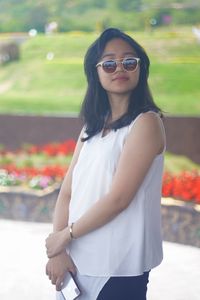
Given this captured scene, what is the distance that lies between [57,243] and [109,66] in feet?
1.50

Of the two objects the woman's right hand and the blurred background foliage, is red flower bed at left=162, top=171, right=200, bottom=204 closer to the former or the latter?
the blurred background foliage

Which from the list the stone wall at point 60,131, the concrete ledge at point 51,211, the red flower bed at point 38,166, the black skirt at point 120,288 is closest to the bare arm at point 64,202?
the black skirt at point 120,288

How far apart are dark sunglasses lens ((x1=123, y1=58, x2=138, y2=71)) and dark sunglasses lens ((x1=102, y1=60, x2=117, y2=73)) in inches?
1.0

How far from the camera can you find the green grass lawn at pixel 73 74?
17.6 ft

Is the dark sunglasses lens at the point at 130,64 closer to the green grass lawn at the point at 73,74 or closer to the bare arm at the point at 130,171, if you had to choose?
the bare arm at the point at 130,171

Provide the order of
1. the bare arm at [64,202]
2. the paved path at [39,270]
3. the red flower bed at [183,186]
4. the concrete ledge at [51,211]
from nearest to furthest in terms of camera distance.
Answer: the bare arm at [64,202] < the paved path at [39,270] < the concrete ledge at [51,211] < the red flower bed at [183,186]

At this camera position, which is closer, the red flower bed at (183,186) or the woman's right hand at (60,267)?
the woman's right hand at (60,267)

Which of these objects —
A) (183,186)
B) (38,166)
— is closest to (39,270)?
(183,186)

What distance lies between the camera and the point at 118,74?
1.54 meters

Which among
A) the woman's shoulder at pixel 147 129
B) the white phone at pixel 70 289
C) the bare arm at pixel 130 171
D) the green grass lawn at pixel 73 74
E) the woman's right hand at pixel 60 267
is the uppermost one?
the woman's shoulder at pixel 147 129

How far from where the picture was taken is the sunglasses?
5.08 ft

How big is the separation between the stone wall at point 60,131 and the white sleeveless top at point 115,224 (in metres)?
3.79

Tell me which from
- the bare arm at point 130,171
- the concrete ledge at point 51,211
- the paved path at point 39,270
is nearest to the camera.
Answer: the bare arm at point 130,171

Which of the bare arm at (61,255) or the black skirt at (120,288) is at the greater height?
the bare arm at (61,255)
